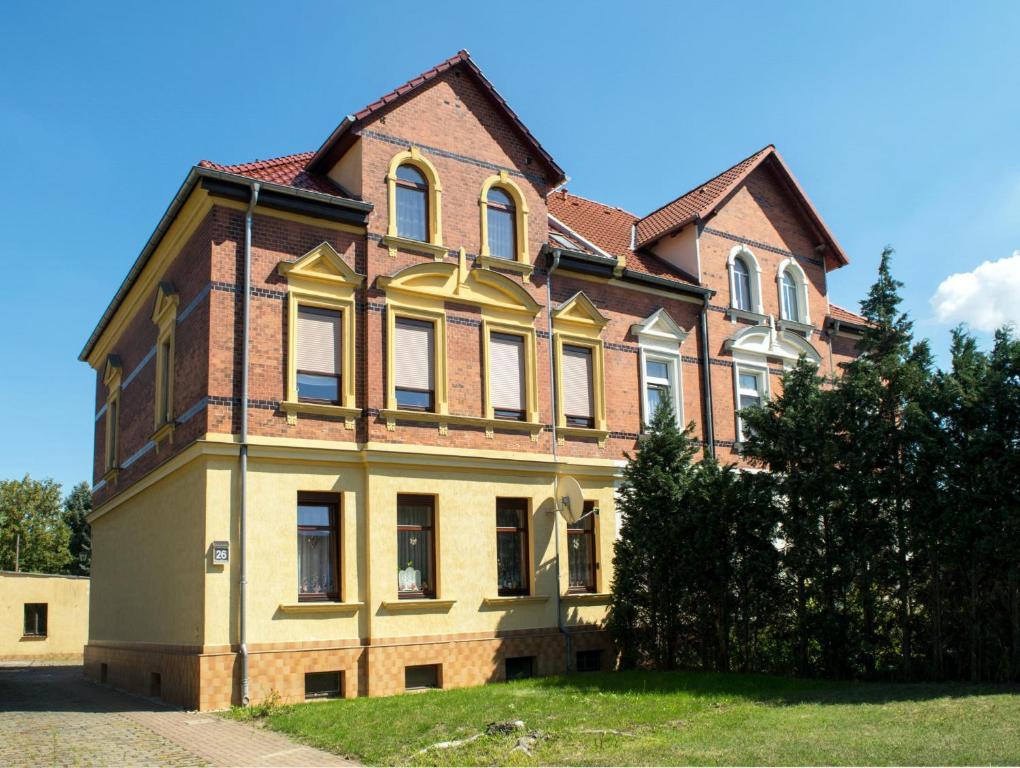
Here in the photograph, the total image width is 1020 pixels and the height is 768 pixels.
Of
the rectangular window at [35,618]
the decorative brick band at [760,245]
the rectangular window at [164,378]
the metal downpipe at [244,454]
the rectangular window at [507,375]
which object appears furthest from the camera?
the rectangular window at [35,618]

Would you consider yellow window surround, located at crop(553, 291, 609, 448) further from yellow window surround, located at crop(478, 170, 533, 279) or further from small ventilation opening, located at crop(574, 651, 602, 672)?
small ventilation opening, located at crop(574, 651, 602, 672)

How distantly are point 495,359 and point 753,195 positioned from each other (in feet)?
31.8

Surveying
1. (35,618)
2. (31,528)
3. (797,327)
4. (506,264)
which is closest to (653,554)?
(506,264)

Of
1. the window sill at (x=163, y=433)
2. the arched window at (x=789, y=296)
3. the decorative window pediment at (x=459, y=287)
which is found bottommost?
the window sill at (x=163, y=433)

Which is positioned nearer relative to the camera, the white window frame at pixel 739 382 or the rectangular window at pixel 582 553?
the rectangular window at pixel 582 553

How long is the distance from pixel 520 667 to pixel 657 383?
7174 millimetres

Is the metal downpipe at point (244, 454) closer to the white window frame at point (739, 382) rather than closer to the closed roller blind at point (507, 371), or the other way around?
the closed roller blind at point (507, 371)

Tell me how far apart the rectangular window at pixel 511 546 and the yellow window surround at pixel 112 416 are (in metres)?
9.79

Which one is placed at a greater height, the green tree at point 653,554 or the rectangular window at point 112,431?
the rectangular window at point 112,431

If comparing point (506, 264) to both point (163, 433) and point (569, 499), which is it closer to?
point (569, 499)

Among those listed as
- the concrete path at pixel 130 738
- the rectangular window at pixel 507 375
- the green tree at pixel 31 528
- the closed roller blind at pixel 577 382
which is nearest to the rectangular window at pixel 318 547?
the concrete path at pixel 130 738

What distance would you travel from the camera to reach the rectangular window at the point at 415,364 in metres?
17.9

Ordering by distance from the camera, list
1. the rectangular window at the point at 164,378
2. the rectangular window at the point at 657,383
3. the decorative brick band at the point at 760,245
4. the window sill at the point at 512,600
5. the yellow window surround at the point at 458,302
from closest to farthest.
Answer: the yellow window surround at the point at 458,302
the window sill at the point at 512,600
the rectangular window at the point at 164,378
the rectangular window at the point at 657,383
the decorative brick band at the point at 760,245

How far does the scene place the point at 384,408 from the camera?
686 inches
